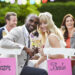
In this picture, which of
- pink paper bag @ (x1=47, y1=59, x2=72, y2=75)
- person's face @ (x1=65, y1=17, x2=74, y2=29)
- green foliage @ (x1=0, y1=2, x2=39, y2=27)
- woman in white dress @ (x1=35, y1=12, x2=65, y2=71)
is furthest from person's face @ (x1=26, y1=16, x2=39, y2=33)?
green foliage @ (x1=0, y1=2, x2=39, y2=27)

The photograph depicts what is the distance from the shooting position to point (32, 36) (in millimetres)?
5719

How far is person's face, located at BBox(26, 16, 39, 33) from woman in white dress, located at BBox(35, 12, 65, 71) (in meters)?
0.14

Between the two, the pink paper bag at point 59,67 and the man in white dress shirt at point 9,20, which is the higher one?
the man in white dress shirt at point 9,20

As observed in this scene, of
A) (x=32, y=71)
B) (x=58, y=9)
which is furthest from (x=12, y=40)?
(x=58, y=9)

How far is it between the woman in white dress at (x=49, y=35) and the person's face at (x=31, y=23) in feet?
0.45

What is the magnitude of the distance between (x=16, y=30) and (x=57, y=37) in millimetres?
570

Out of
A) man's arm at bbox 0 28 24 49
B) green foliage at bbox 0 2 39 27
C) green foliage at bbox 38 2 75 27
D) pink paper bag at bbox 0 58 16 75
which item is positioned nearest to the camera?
man's arm at bbox 0 28 24 49

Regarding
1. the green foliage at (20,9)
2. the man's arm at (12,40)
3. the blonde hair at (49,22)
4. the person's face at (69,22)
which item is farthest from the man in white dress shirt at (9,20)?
the green foliage at (20,9)

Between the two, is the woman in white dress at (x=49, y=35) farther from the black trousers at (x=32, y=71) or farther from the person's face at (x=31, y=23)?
the black trousers at (x=32, y=71)

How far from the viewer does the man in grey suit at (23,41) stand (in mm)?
5129

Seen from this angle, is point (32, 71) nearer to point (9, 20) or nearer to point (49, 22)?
point (49, 22)

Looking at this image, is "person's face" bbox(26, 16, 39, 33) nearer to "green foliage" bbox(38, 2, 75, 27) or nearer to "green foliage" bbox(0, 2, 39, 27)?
"green foliage" bbox(0, 2, 39, 27)

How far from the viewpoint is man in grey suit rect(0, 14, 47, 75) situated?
202 inches

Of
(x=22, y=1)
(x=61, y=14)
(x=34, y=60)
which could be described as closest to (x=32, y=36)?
(x=34, y=60)
